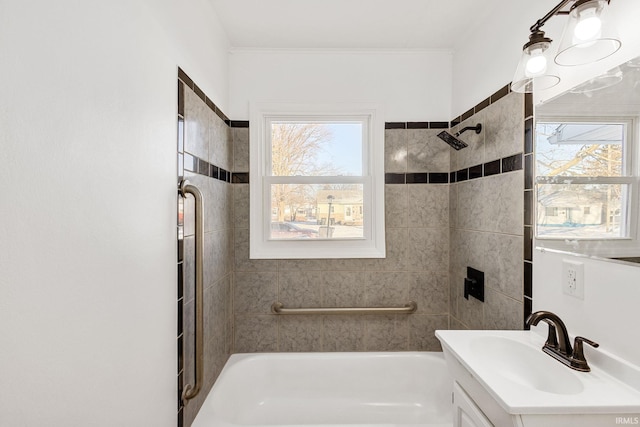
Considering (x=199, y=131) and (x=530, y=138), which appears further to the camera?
(x=199, y=131)

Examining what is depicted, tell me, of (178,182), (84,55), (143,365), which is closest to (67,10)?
(84,55)

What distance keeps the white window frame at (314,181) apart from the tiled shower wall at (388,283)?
6 centimetres

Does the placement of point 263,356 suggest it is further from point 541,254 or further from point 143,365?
point 541,254

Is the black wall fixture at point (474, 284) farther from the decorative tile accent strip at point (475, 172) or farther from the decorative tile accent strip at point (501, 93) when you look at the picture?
the decorative tile accent strip at point (501, 93)

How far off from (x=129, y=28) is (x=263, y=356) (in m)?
1.95

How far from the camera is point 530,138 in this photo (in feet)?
4.82

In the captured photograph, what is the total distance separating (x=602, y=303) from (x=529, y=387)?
387 millimetres

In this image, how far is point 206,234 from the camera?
1.70 metres

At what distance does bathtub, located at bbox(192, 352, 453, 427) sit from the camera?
2.04 meters

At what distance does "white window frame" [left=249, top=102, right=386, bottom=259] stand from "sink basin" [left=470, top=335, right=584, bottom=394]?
975mm

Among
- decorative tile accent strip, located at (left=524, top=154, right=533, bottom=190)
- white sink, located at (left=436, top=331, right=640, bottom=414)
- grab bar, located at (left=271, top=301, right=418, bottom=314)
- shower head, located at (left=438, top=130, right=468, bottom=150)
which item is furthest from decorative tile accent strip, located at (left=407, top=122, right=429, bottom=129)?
white sink, located at (left=436, top=331, right=640, bottom=414)

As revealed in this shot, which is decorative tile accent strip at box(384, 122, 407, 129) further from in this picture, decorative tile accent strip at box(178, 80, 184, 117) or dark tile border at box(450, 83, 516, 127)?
decorative tile accent strip at box(178, 80, 184, 117)

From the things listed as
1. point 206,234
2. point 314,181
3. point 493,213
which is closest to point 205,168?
point 206,234

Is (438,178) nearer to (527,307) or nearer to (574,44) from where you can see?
(527,307)
